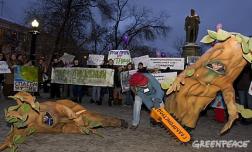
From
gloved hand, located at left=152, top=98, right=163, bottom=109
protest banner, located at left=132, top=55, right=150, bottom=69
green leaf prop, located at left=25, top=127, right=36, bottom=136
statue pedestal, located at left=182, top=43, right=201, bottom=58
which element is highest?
statue pedestal, located at left=182, top=43, right=201, bottom=58

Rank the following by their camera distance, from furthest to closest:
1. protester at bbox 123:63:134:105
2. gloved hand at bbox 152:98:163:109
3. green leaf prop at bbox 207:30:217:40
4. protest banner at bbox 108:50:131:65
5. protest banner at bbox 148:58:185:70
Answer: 1. protest banner at bbox 108:50:131:65
2. protest banner at bbox 148:58:185:70
3. protester at bbox 123:63:134:105
4. gloved hand at bbox 152:98:163:109
5. green leaf prop at bbox 207:30:217:40

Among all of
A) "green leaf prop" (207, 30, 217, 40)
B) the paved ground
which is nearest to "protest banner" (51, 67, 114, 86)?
the paved ground

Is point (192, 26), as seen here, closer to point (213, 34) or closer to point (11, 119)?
point (213, 34)

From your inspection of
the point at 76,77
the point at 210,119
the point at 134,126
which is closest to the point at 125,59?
the point at 76,77

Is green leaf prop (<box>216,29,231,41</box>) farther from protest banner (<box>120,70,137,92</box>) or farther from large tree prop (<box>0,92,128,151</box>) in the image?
protest banner (<box>120,70,137,92</box>)

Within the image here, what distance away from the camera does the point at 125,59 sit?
19.7 meters

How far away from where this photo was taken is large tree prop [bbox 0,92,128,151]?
7603mm

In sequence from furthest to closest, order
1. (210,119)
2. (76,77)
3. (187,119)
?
(76,77)
(210,119)
(187,119)

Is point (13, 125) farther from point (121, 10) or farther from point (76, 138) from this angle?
point (121, 10)

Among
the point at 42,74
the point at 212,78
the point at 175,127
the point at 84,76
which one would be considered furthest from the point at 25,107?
the point at 42,74

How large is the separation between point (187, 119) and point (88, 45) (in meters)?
35.9

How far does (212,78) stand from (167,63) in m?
9.92

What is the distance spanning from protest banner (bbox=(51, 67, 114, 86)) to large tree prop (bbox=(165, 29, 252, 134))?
676cm

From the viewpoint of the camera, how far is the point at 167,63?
18.4 metres
